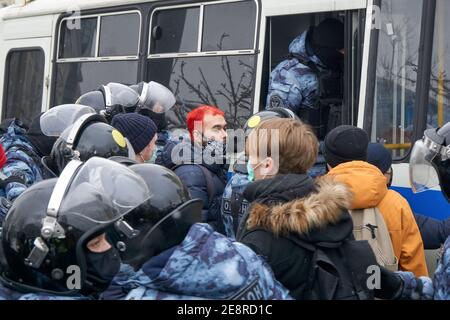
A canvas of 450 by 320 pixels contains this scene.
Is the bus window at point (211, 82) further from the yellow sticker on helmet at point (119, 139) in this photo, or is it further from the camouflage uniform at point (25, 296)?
the camouflage uniform at point (25, 296)

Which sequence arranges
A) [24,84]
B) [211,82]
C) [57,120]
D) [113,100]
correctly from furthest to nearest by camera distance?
[24,84]
[211,82]
[113,100]
[57,120]

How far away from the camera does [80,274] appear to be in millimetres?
2225

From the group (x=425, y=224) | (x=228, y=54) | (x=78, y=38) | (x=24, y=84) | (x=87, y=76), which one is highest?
(x=78, y=38)

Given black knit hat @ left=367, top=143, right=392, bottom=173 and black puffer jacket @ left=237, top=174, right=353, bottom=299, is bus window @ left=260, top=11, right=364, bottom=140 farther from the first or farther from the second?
black puffer jacket @ left=237, top=174, right=353, bottom=299

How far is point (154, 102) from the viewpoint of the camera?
5.80m

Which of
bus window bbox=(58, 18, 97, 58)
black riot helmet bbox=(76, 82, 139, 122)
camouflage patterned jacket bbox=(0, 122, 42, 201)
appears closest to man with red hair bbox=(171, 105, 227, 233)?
camouflage patterned jacket bbox=(0, 122, 42, 201)

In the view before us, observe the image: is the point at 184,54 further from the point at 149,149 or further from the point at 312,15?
the point at 149,149

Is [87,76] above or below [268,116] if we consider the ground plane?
above

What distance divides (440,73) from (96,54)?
356cm

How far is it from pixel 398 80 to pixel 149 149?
175 centimetres

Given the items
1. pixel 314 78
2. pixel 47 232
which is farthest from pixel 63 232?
pixel 314 78

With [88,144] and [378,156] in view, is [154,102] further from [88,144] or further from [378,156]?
[378,156]

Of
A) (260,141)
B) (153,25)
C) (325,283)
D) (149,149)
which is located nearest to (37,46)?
(153,25)

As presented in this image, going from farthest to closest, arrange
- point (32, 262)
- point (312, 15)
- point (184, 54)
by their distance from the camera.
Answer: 1. point (184, 54)
2. point (312, 15)
3. point (32, 262)
